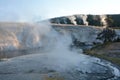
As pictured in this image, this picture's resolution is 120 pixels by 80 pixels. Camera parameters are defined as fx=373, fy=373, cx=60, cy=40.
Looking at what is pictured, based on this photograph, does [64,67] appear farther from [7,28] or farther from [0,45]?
[7,28]

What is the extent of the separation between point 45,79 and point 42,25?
5461 cm

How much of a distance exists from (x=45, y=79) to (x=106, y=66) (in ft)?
35.2

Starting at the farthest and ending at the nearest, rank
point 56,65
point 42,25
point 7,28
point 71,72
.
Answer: point 7,28 < point 42,25 < point 56,65 < point 71,72

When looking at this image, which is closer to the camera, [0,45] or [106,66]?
[106,66]

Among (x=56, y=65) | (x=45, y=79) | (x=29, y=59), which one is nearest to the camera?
(x=45, y=79)

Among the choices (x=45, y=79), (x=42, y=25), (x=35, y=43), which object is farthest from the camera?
(x=35, y=43)

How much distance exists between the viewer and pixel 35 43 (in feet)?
302

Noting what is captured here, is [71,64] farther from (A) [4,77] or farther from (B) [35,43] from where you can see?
(B) [35,43]

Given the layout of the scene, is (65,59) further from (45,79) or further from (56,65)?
(45,79)

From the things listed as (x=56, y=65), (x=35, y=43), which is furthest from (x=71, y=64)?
(x=35, y=43)

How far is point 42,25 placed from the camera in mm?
85688

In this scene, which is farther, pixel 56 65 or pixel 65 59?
pixel 65 59

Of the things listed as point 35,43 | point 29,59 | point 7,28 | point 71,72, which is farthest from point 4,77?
point 7,28

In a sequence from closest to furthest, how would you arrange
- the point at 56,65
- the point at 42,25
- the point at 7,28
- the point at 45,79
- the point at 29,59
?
the point at 45,79 < the point at 56,65 < the point at 29,59 < the point at 42,25 < the point at 7,28
